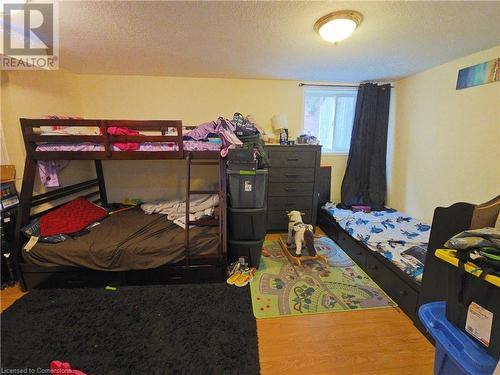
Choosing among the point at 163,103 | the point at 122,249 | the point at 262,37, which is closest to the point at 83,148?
the point at 122,249

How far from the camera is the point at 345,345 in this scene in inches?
60.1

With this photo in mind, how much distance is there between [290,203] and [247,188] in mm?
1232

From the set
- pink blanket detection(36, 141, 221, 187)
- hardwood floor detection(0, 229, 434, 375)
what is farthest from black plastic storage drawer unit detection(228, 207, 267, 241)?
hardwood floor detection(0, 229, 434, 375)

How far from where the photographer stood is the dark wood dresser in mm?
3078

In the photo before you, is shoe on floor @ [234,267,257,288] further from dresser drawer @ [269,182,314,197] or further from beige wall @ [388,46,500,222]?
beige wall @ [388,46,500,222]

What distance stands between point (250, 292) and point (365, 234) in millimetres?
1428

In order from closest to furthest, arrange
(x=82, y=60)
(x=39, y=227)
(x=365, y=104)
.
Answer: (x=39, y=227)
(x=82, y=60)
(x=365, y=104)

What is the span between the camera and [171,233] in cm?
220

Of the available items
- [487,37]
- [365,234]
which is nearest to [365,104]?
[487,37]

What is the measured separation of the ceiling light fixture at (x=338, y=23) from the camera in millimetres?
1540

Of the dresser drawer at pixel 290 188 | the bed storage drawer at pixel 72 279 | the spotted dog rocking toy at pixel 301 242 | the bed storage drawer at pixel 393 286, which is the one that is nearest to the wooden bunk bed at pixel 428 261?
the bed storage drawer at pixel 393 286

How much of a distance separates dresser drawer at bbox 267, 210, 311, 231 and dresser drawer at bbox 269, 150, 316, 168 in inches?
26.9

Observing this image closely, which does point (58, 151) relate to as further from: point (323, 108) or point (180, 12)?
point (323, 108)

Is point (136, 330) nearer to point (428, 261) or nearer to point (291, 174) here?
point (428, 261)
